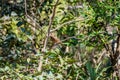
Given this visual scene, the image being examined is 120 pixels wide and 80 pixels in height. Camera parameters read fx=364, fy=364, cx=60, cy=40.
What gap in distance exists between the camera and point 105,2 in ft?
10.5

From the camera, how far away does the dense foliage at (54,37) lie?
2.92 metres

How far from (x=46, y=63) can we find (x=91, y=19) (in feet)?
2.08

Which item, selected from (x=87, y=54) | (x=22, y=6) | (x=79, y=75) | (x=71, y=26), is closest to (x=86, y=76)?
(x=79, y=75)

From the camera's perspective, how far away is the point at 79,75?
3.50 metres

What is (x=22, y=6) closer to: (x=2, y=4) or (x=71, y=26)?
(x=2, y=4)

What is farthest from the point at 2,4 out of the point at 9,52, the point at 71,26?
the point at 71,26

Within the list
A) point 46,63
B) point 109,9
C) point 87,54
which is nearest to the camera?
point 46,63

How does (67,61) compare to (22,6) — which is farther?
(22,6)

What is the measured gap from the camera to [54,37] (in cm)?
364

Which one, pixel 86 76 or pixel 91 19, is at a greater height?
pixel 91 19

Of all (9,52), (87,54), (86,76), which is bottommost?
(87,54)

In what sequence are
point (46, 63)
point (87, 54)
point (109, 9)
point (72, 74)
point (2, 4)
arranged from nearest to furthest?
point (46, 63), point (109, 9), point (72, 74), point (2, 4), point (87, 54)

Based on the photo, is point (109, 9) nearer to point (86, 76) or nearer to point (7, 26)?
point (86, 76)

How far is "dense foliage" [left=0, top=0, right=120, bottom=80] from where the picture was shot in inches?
115
